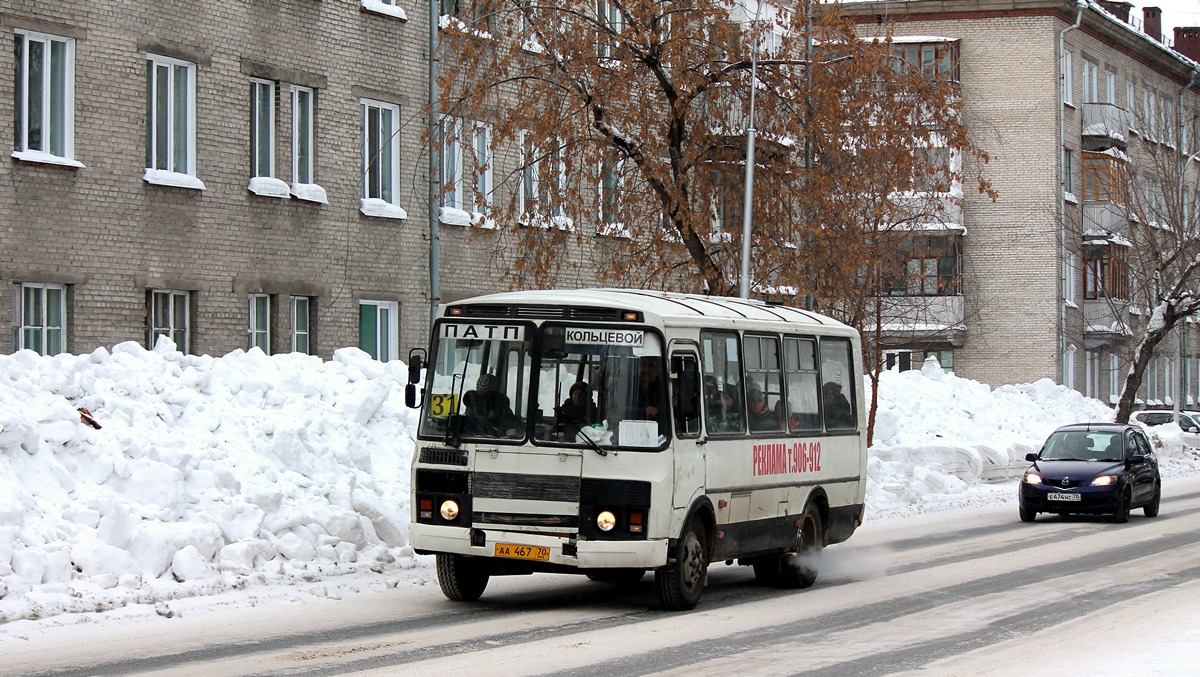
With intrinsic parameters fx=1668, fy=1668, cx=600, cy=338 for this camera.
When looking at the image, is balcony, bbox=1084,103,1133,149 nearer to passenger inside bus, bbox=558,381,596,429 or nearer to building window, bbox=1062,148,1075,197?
building window, bbox=1062,148,1075,197

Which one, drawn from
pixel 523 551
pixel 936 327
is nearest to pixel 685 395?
pixel 523 551

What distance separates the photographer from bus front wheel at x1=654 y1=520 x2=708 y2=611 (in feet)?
45.1

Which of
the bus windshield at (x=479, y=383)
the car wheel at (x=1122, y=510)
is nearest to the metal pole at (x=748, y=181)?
the car wheel at (x=1122, y=510)

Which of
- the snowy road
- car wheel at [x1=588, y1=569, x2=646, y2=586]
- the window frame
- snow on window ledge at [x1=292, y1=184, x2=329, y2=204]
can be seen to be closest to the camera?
the snowy road

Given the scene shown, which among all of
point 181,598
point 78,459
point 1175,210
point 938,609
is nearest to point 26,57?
point 78,459

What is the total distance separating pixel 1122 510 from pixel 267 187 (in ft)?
47.0

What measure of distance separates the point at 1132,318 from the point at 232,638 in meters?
52.7

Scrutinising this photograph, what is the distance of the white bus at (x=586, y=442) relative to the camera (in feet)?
44.2

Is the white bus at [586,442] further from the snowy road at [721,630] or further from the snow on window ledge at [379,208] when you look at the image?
the snow on window ledge at [379,208]

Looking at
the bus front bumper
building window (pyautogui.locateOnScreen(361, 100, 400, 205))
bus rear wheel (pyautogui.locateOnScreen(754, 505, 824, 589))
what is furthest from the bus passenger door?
building window (pyautogui.locateOnScreen(361, 100, 400, 205))

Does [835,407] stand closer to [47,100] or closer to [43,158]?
[43,158]

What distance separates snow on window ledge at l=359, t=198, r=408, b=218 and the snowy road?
1315cm

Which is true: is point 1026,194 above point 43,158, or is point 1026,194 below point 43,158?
above

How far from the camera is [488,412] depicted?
46.0 ft
